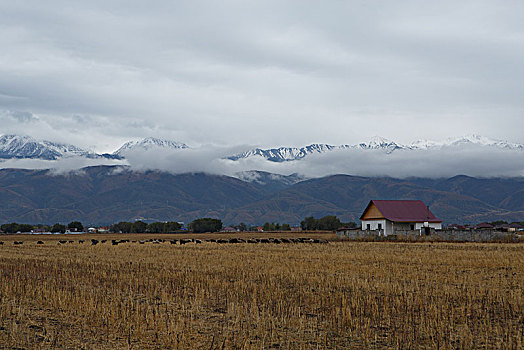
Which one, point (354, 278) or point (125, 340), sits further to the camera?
point (354, 278)

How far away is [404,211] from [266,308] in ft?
192

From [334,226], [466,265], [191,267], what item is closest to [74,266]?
[191,267]

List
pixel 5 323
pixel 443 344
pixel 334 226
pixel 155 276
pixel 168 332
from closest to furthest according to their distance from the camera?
1. pixel 443 344
2. pixel 168 332
3. pixel 5 323
4. pixel 155 276
5. pixel 334 226

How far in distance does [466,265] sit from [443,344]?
15843mm

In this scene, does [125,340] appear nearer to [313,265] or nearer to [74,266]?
[313,265]

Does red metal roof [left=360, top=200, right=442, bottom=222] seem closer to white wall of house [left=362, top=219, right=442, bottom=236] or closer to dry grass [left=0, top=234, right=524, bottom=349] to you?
white wall of house [left=362, top=219, right=442, bottom=236]

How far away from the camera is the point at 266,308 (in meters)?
14.3

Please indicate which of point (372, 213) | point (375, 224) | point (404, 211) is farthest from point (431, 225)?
point (372, 213)

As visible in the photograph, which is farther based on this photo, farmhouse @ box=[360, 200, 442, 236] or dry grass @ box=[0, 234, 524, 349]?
farmhouse @ box=[360, 200, 442, 236]

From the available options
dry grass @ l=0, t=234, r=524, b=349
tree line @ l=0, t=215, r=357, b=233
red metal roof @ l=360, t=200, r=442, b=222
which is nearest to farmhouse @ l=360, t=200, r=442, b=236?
red metal roof @ l=360, t=200, r=442, b=222

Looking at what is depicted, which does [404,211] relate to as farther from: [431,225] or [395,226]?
[431,225]

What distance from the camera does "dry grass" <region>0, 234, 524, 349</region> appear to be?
36.4 feet

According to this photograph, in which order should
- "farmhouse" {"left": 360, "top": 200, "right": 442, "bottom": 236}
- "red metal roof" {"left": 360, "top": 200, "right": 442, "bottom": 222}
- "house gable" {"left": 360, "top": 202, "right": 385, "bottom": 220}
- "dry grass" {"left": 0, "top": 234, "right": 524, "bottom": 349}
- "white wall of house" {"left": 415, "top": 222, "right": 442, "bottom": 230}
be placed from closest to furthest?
"dry grass" {"left": 0, "top": 234, "right": 524, "bottom": 349}, "farmhouse" {"left": 360, "top": 200, "right": 442, "bottom": 236}, "red metal roof" {"left": 360, "top": 200, "right": 442, "bottom": 222}, "white wall of house" {"left": 415, "top": 222, "right": 442, "bottom": 230}, "house gable" {"left": 360, "top": 202, "right": 385, "bottom": 220}

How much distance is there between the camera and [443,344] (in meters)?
10.6
